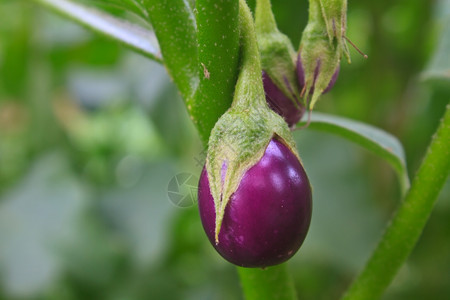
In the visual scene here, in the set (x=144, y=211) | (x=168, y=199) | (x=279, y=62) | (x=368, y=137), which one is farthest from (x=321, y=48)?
(x=144, y=211)

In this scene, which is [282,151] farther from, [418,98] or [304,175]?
[418,98]

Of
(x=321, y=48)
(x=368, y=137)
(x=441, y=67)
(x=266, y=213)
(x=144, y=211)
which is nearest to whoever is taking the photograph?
(x=266, y=213)

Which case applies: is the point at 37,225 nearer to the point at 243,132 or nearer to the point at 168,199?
the point at 168,199

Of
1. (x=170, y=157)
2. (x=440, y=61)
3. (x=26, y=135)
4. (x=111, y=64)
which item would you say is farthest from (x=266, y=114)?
(x=111, y=64)

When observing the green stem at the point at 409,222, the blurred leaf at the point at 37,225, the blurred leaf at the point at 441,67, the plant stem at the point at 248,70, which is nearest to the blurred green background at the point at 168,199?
the blurred leaf at the point at 37,225

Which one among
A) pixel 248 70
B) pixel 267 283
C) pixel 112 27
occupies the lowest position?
pixel 267 283

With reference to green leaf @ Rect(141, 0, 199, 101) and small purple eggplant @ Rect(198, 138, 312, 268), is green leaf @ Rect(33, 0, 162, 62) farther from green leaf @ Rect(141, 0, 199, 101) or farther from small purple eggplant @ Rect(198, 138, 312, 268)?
small purple eggplant @ Rect(198, 138, 312, 268)

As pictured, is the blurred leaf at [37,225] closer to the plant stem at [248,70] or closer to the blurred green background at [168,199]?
the blurred green background at [168,199]

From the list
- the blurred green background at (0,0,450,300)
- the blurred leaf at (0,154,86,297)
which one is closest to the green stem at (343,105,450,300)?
the blurred green background at (0,0,450,300)
